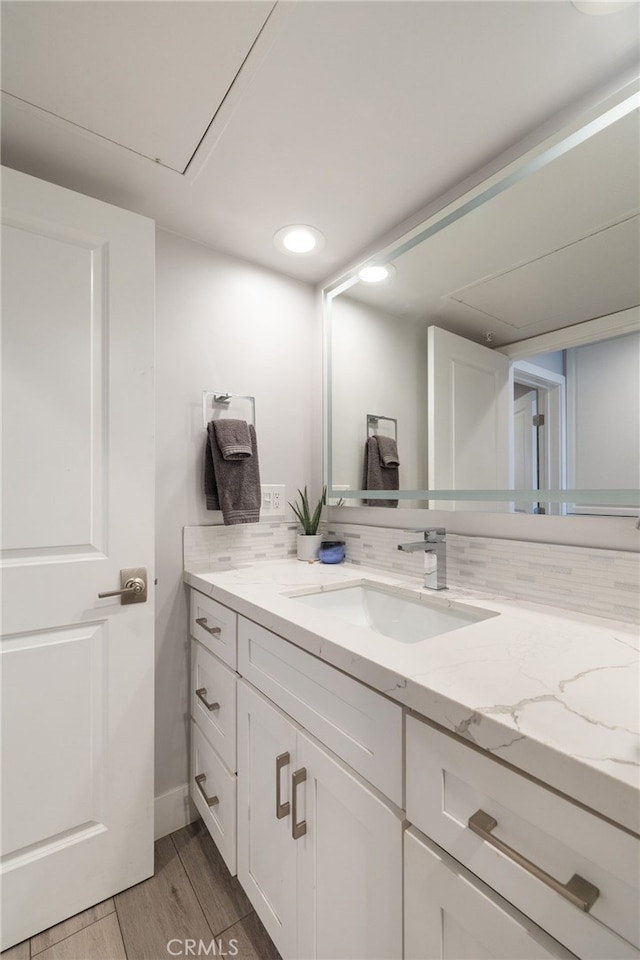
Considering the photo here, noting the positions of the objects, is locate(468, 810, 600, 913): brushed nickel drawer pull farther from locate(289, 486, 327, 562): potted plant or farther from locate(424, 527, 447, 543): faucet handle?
locate(289, 486, 327, 562): potted plant

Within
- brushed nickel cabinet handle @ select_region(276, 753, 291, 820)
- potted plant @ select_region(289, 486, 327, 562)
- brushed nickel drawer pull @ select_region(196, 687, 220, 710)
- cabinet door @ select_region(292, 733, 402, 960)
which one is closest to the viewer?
cabinet door @ select_region(292, 733, 402, 960)

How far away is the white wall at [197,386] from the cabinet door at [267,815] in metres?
0.45

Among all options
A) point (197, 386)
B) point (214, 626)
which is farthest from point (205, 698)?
point (197, 386)

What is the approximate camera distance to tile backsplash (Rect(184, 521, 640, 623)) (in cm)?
95

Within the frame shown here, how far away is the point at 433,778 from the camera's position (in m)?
0.61

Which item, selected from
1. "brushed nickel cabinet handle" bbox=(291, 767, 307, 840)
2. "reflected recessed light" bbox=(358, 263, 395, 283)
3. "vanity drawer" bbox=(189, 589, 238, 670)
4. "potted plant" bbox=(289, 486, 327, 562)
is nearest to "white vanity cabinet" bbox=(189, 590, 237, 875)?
"vanity drawer" bbox=(189, 589, 238, 670)

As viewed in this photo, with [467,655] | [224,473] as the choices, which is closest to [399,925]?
[467,655]

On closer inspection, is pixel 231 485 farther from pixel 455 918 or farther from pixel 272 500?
pixel 455 918

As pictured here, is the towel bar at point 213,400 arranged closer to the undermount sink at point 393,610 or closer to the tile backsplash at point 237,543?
the tile backsplash at point 237,543

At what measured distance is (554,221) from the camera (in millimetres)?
1048

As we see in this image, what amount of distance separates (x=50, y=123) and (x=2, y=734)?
1568 mm

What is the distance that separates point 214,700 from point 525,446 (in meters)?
1.17

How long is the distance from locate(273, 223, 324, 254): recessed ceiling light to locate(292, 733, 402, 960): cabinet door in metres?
1.56

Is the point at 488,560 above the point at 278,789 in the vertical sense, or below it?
above
